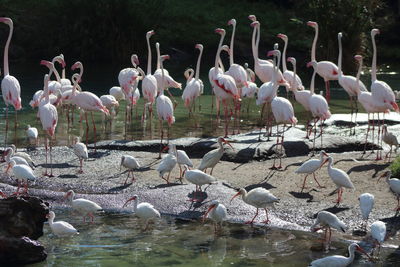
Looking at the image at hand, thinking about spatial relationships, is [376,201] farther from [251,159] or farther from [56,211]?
[56,211]

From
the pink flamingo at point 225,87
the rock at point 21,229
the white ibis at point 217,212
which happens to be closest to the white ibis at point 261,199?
the white ibis at point 217,212

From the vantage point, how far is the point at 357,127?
47.5ft

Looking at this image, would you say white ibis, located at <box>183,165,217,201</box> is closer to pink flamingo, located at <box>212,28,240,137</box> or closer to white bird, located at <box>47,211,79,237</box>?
white bird, located at <box>47,211,79,237</box>

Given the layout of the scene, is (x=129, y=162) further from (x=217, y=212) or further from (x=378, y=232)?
(x=378, y=232)

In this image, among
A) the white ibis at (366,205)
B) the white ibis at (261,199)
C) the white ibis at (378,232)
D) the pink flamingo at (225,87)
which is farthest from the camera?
the pink flamingo at (225,87)

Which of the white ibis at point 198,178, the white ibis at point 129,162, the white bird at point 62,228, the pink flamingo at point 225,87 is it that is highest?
the pink flamingo at point 225,87

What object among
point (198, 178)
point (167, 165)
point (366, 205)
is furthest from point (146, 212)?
point (366, 205)

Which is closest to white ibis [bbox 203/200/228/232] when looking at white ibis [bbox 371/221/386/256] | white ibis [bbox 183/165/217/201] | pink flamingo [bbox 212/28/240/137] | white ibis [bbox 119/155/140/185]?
white ibis [bbox 183/165/217/201]

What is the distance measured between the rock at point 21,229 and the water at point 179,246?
0.57 feet

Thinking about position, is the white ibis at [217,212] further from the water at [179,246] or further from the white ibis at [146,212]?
the white ibis at [146,212]

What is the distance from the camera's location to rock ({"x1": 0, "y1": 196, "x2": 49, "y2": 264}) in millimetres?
7582

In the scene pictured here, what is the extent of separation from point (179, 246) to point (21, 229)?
1.78 meters

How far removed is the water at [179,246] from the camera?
7.97m

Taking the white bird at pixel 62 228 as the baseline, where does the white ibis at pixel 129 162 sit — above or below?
above
